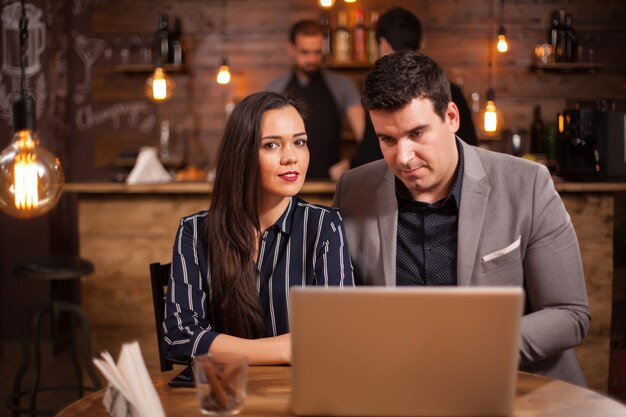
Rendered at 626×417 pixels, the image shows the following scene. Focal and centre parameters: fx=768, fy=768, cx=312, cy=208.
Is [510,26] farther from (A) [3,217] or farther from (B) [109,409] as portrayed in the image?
(B) [109,409]

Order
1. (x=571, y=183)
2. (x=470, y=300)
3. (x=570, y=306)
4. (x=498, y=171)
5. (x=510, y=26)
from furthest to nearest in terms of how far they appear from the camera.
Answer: (x=510, y=26) → (x=571, y=183) → (x=498, y=171) → (x=570, y=306) → (x=470, y=300)

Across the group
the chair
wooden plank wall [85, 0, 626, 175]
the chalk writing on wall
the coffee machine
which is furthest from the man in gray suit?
the chalk writing on wall

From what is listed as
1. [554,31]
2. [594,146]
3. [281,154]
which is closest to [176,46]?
[554,31]

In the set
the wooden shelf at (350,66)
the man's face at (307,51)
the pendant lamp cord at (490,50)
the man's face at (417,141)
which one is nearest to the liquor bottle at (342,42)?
the wooden shelf at (350,66)

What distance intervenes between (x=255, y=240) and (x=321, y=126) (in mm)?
3272

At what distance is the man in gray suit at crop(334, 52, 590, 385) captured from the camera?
1.91 metres

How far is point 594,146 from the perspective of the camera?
158 inches

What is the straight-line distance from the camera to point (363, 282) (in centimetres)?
214

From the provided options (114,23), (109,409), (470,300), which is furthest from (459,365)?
(114,23)

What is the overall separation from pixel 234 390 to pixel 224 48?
4.60 meters

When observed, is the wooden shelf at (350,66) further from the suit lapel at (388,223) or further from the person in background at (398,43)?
the suit lapel at (388,223)

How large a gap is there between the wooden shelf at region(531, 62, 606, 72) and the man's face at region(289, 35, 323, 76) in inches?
64.4

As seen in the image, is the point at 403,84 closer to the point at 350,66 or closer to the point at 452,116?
the point at 452,116

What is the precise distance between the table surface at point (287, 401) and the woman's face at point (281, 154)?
0.59 m
